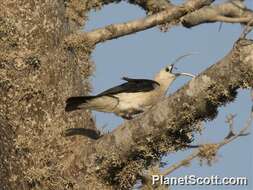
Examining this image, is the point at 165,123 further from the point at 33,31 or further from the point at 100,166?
the point at 33,31

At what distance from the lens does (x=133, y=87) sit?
28.3 ft

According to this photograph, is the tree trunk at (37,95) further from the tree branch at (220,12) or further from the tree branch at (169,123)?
the tree branch at (220,12)

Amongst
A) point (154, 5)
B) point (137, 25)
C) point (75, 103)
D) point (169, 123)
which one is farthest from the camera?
point (154, 5)

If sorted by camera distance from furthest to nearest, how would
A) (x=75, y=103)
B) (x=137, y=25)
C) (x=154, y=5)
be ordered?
(x=154, y=5)
(x=137, y=25)
(x=75, y=103)

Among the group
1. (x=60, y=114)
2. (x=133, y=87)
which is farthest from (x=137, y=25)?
(x=60, y=114)

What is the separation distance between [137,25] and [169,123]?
2.06 m

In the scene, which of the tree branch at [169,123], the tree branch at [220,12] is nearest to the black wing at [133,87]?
the tree branch at [220,12]

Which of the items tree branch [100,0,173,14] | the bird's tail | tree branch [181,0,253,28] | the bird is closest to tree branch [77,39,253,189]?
the bird's tail

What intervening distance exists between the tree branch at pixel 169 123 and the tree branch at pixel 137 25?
180 centimetres

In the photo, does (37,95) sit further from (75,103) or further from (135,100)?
(135,100)

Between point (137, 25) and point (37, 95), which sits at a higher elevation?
point (137, 25)

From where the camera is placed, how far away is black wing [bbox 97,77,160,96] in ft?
28.0

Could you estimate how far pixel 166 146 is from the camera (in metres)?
7.13

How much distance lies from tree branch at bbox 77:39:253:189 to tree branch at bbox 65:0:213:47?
1.80m
